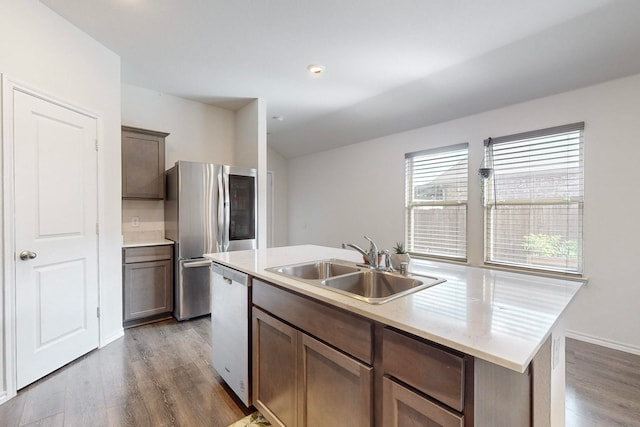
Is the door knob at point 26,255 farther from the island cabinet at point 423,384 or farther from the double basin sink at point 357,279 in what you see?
the island cabinet at point 423,384

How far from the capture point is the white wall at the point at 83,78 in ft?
6.56

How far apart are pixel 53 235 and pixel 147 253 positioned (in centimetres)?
99

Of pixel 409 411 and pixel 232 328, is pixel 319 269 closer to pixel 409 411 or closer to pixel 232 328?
pixel 232 328

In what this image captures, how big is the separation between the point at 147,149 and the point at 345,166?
2977 millimetres

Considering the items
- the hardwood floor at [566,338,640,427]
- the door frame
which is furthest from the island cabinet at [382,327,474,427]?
the door frame

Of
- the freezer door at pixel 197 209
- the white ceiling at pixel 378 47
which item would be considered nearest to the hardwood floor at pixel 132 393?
the freezer door at pixel 197 209

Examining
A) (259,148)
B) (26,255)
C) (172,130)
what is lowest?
(26,255)

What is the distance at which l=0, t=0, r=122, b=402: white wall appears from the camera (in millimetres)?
1999

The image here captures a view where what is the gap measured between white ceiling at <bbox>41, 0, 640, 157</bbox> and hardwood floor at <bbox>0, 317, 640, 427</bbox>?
246cm

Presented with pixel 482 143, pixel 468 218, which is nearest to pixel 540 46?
pixel 482 143

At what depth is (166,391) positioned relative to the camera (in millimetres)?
2008

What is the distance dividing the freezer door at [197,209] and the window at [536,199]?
3.14 meters

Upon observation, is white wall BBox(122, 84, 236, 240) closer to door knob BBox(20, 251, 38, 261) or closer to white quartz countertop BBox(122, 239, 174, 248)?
white quartz countertop BBox(122, 239, 174, 248)

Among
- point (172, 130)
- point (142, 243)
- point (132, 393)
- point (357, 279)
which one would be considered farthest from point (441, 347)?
point (172, 130)
